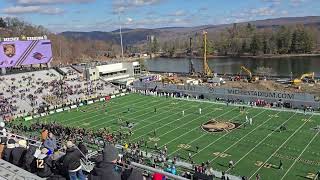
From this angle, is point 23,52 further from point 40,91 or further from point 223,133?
point 223,133

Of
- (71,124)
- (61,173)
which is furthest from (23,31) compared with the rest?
(61,173)

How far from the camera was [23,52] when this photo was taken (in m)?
59.8

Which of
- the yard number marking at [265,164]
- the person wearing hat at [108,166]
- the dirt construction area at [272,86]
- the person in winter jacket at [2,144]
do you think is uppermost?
the person wearing hat at [108,166]

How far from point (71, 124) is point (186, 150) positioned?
14.7m

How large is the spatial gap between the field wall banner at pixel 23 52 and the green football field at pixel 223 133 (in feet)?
60.1

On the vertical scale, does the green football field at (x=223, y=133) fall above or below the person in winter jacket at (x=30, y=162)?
below

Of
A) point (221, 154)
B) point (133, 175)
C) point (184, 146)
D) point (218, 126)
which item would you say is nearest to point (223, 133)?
point (218, 126)

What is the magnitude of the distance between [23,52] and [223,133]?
38.5m

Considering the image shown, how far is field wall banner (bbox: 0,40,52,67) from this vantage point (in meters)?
58.3

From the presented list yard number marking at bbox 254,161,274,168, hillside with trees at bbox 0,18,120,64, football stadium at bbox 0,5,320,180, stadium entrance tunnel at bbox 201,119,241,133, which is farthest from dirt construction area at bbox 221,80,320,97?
hillside with trees at bbox 0,18,120,64

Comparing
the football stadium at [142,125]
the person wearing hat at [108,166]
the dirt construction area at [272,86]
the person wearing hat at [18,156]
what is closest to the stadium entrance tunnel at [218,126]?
the football stadium at [142,125]

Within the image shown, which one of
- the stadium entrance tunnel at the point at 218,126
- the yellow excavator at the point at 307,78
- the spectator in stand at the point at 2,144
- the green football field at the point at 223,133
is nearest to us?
the spectator in stand at the point at 2,144

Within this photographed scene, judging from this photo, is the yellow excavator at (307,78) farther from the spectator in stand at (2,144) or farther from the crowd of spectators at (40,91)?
the spectator in stand at (2,144)

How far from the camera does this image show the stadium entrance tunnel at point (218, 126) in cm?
3391
